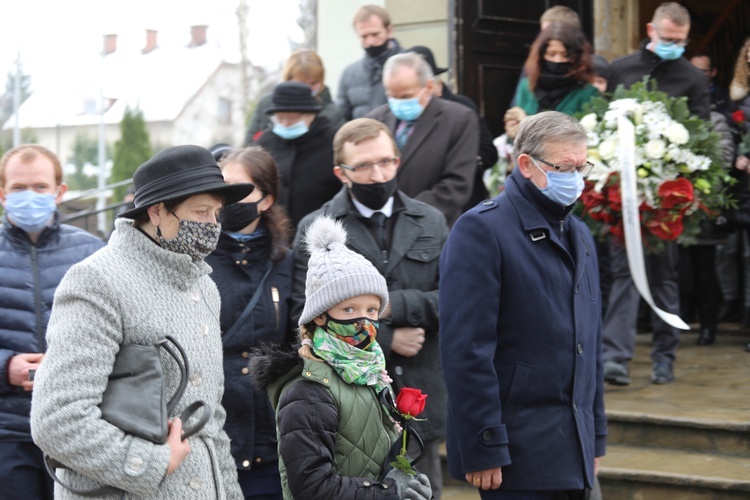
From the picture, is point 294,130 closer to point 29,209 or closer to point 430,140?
point 430,140

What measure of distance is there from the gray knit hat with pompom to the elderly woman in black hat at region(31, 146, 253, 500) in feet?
1.03

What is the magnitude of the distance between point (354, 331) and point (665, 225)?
3.79 metres

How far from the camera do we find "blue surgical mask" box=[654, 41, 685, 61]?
7.38 metres

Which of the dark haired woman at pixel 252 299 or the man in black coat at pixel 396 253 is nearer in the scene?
the dark haired woman at pixel 252 299

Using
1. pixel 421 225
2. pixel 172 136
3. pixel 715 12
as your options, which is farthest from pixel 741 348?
pixel 172 136

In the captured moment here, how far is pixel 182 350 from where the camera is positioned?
3238mm

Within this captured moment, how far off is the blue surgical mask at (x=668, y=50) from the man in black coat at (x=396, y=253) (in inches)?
121

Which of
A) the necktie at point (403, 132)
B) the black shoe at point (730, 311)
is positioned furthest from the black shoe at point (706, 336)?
the necktie at point (403, 132)

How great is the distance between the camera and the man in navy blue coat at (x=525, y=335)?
392cm

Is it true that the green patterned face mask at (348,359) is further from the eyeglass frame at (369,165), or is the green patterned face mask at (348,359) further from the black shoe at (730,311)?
the black shoe at (730,311)

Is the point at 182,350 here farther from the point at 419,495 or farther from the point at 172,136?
the point at 172,136

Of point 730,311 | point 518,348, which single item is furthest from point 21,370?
point 730,311

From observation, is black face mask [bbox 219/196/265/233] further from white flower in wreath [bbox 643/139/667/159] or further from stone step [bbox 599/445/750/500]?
white flower in wreath [bbox 643/139/667/159]

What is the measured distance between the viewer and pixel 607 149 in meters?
6.76
